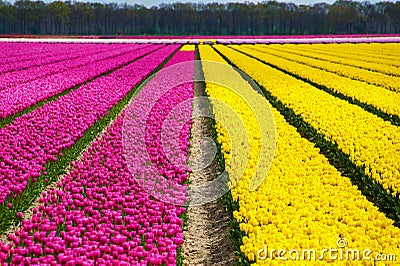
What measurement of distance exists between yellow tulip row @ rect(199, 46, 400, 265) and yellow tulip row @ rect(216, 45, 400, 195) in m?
0.77

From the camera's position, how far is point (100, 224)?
6.07 meters

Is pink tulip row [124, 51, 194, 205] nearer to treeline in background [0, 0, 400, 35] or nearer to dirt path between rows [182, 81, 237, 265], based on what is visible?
dirt path between rows [182, 81, 237, 265]

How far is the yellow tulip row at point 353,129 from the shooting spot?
27.1ft

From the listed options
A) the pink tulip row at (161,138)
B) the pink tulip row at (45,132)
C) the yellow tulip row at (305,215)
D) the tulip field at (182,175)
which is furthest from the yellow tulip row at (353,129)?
the pink tulip row at (45,132)

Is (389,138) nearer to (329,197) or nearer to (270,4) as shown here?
(329,197)

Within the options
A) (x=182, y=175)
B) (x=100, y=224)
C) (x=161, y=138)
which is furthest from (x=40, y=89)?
(x=100, y=224)

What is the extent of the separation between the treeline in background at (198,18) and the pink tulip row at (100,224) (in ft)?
397

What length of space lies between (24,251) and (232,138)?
19.1ft

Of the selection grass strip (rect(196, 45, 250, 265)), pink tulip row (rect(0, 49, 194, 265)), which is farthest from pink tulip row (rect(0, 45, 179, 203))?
grass strip (rect(196, 45, 250, 265))

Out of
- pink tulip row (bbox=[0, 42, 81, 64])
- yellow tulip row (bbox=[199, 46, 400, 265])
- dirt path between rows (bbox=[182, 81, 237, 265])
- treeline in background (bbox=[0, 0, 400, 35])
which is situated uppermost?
treeline in background (bbox=[0, 0, 400, 35])

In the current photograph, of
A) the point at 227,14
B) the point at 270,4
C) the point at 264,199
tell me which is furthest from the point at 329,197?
the point at 270,4

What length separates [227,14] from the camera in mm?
137500

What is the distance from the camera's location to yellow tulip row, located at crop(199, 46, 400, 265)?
528cm

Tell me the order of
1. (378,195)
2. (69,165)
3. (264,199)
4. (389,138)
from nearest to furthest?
(264,199) → (378,195) → (69,165) → (389,138)
